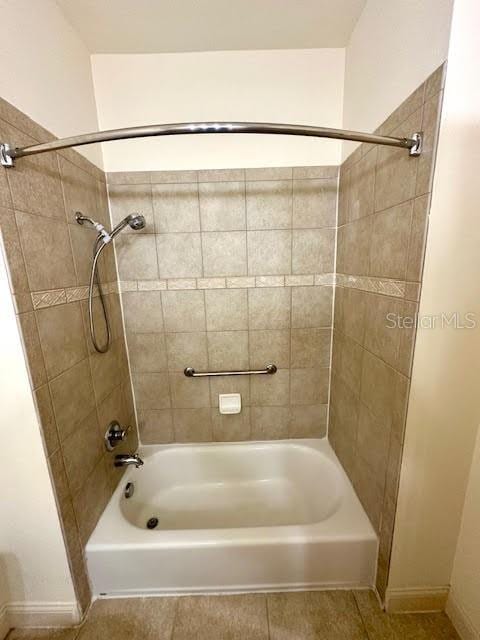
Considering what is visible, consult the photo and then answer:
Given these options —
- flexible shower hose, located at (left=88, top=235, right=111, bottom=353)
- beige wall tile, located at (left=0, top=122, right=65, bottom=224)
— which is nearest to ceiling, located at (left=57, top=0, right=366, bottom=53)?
beige wall tile, located at (left=0, top=122, right=65, bottom=224)

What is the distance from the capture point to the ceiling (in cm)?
103

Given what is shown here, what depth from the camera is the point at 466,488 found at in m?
0.92

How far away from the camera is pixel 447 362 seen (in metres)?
0.81

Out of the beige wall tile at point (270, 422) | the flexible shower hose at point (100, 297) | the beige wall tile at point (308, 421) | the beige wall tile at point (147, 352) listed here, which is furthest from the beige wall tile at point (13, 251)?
the beige wall tile at point (308, 421)

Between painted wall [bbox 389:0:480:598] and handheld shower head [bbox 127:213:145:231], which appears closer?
painted wall [bbox 389:0:480:598]

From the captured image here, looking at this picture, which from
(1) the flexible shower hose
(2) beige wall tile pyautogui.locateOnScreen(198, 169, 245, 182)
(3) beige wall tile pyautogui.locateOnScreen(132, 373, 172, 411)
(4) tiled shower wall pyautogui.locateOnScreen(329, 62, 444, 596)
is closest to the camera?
(4) tiled shower wall pyautogui.locateOnScreen(329, 62, 444, 596)

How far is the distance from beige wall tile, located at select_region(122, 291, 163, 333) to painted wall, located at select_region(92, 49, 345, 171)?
27.2 inches

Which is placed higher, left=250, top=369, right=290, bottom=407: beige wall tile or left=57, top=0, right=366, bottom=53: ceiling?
left=57, top=0, right=366, bottom=53: ceiling

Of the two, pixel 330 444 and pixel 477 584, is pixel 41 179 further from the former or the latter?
pixel 477 584

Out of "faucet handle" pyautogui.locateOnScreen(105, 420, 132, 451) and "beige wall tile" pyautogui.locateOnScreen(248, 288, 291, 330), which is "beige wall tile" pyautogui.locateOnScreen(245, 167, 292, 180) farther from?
"faucet handle" pyautogui.locateOnScreen(105, 420, 132, 451)

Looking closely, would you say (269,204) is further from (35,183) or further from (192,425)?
(192,425)

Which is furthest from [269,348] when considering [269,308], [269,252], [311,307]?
[269,252]

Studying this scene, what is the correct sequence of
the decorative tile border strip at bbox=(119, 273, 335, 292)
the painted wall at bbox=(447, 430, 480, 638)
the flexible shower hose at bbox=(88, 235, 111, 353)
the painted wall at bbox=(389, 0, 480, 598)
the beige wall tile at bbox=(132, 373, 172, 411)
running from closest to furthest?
1. the painted wall at bbox=(389, 0, 480, 598)
2. the painted wall at bbox=(447, 430, 480, 638)
3. the flexible shower hose at bbox=(88, 235, 111, 353)
4. the decorative tile border strip at bbox=(119, 273, 335, 292)
5. the beige wall tile at bbox=(132, 373, 172, 411)

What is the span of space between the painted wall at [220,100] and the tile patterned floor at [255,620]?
207cm
